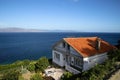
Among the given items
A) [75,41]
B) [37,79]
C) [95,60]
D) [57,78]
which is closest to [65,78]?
[57,78]

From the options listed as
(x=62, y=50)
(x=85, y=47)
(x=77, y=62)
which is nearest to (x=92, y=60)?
(x=77, y=62)

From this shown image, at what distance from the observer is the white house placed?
24.6 m

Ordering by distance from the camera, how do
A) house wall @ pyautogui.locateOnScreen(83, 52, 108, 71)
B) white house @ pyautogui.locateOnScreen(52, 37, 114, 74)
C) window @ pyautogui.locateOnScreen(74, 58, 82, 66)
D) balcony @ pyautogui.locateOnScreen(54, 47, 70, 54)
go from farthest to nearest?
balcony @ pyautogui.locateOnScreen(54, 47, 70, 54)
window @ pyautogui.locateOnScreen(74, 58, 82, 66)
white house @ pyautogui.locateOnScreen(52, 37, 114, 74)
house wall @ pyautogui.locateOnScreen(83, 52, 108, 71)

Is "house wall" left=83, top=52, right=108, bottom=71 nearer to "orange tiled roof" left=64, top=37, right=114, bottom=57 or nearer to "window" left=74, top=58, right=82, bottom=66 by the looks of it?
"orange tiled roof" left=64, top=37, right=114, bottom=57

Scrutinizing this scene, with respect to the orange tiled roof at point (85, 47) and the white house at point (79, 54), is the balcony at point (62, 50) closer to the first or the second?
the white house at point (79, 54)

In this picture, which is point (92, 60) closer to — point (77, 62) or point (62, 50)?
point (77, 62)

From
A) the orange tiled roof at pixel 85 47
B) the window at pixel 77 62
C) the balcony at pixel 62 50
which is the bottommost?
the window at pixel 77 62

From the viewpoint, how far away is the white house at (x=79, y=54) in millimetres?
24641

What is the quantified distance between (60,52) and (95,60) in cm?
806

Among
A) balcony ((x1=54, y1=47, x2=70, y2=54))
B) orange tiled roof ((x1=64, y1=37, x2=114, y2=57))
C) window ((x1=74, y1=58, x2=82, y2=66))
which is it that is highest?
orange tiled roof ((x1=64, y1=37, x2=114, y2=57))

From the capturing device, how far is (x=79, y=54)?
2464 cm

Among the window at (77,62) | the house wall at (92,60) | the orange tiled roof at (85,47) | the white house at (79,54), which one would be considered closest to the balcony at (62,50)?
the white house at (79,54)

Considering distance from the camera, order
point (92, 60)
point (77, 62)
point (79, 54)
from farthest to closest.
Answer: point (77, 62), point (92, 60), point (79, 54)

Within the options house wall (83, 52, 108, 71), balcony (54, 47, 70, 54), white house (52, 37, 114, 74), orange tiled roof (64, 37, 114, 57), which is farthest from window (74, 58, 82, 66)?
balcony (54, 47, 70, 54)
